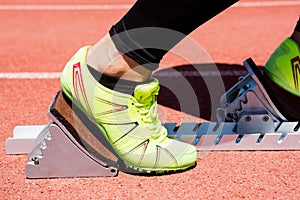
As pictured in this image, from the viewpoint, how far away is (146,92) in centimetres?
227

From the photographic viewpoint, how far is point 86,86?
7.59 feet

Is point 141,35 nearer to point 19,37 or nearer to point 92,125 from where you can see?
point 92,125

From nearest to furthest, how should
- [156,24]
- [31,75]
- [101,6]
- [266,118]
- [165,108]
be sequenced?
1. [156,24]
2. [266,118]
3. [165,108]
4. [31,75]
5. [101,6]

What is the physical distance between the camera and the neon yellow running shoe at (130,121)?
2293mm

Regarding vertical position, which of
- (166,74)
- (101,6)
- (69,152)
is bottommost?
(101,6)

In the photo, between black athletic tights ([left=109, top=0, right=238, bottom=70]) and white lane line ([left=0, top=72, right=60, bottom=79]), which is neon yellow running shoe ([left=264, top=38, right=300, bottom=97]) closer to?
black athletic tights ([left=109, top=0, right=238, bottom=70])

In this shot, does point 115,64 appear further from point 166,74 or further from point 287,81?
point 166,74

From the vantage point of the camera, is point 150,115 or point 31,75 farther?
point 31,75

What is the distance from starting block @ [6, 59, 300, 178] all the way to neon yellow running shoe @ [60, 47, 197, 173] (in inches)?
2.9

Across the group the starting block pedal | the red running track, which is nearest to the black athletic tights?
the starting block pedal

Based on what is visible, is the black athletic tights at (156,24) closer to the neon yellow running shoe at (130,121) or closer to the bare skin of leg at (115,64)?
the bare skin of leg at (115,64)

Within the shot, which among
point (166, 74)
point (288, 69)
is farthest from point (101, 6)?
point (288, 69)

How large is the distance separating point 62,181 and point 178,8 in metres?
0.88

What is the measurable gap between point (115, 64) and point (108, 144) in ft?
1.26
